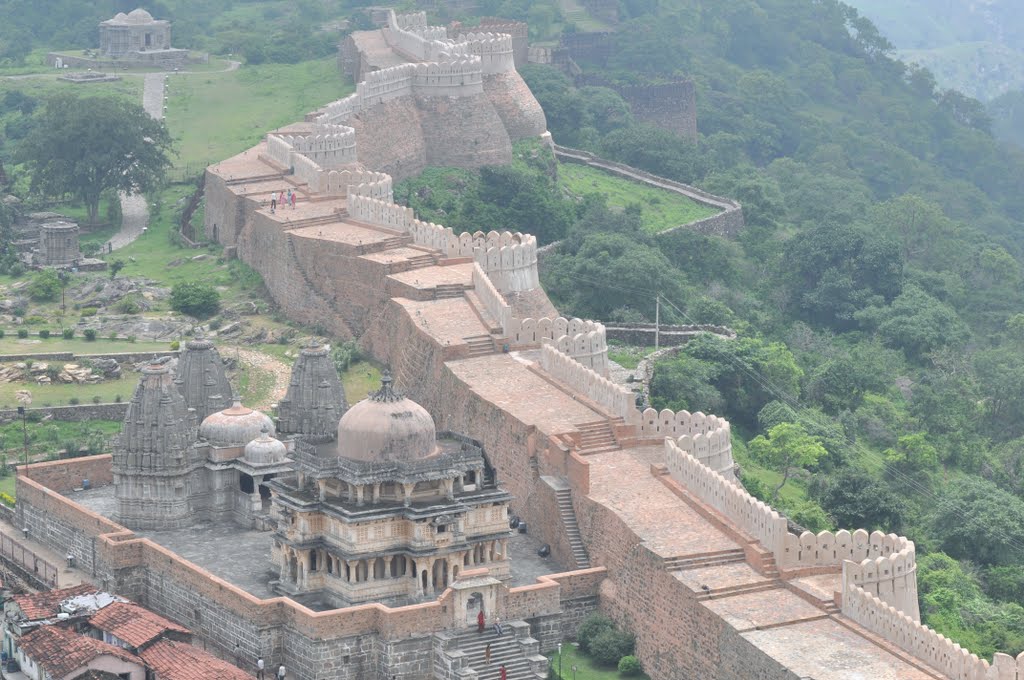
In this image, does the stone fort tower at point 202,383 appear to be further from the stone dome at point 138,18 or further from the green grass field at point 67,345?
the stone dome at point 138,18

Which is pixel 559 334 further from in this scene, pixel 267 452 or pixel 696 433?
pixel 267 452

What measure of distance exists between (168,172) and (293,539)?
1744 inches

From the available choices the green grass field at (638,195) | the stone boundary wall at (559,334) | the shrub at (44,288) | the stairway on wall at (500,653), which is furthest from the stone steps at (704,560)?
the green grass field at (638,195)

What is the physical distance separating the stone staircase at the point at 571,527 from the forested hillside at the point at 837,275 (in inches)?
392

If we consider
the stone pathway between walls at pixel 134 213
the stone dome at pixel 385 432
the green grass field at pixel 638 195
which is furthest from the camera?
the green grass field at pixel 638 195

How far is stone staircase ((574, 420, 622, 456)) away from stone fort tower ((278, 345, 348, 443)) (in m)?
6.02

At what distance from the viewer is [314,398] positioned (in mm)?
70312

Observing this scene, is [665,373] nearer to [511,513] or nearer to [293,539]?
[511,513]

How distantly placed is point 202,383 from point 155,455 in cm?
301

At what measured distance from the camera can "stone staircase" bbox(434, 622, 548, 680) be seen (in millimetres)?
61219

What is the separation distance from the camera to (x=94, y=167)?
100062 mm

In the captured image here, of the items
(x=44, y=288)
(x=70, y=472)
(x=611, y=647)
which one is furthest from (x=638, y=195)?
(x=611, y=647)

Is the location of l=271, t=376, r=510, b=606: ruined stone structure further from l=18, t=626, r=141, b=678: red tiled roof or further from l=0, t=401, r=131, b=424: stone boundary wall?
l=0, t=401, r=131, b=424: stone boundary wall

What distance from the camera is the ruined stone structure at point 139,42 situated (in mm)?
126062
